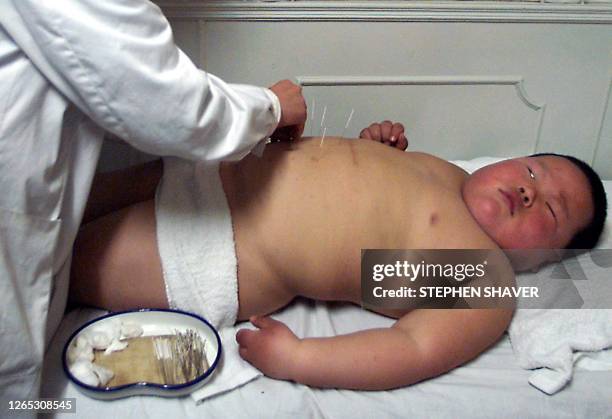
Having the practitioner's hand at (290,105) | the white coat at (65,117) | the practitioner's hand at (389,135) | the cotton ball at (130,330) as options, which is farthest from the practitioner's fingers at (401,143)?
the cotton ball at (130,330)

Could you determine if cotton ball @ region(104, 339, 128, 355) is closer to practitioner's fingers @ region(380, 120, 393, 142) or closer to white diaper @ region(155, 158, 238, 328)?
white diaper @ region(155, 158, 238, 328)

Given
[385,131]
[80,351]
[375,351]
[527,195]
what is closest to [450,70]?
[385,131]

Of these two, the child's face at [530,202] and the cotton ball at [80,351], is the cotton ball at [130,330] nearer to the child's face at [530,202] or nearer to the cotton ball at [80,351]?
the cotton ball at [80,351]

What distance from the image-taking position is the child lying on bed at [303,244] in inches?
35.8

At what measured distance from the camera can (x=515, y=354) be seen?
39.2 inches

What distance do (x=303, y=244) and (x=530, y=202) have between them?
46cm

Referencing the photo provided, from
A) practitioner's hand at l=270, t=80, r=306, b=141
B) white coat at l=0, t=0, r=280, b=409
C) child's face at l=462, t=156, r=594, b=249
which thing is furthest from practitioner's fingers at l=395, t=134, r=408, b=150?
white coat at l=0, t=0, r=280, b=409

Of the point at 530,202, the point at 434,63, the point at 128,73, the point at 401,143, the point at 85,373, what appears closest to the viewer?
the point at 128,73

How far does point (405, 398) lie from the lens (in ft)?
2.92

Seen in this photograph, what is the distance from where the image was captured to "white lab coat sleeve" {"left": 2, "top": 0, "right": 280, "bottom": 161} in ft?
2.24

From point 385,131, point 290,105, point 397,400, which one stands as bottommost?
point 397,400

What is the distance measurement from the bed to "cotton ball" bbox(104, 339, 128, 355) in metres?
0.07

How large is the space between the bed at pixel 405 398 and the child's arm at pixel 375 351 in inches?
0.8

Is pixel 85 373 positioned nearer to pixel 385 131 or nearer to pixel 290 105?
pixel 290 105
